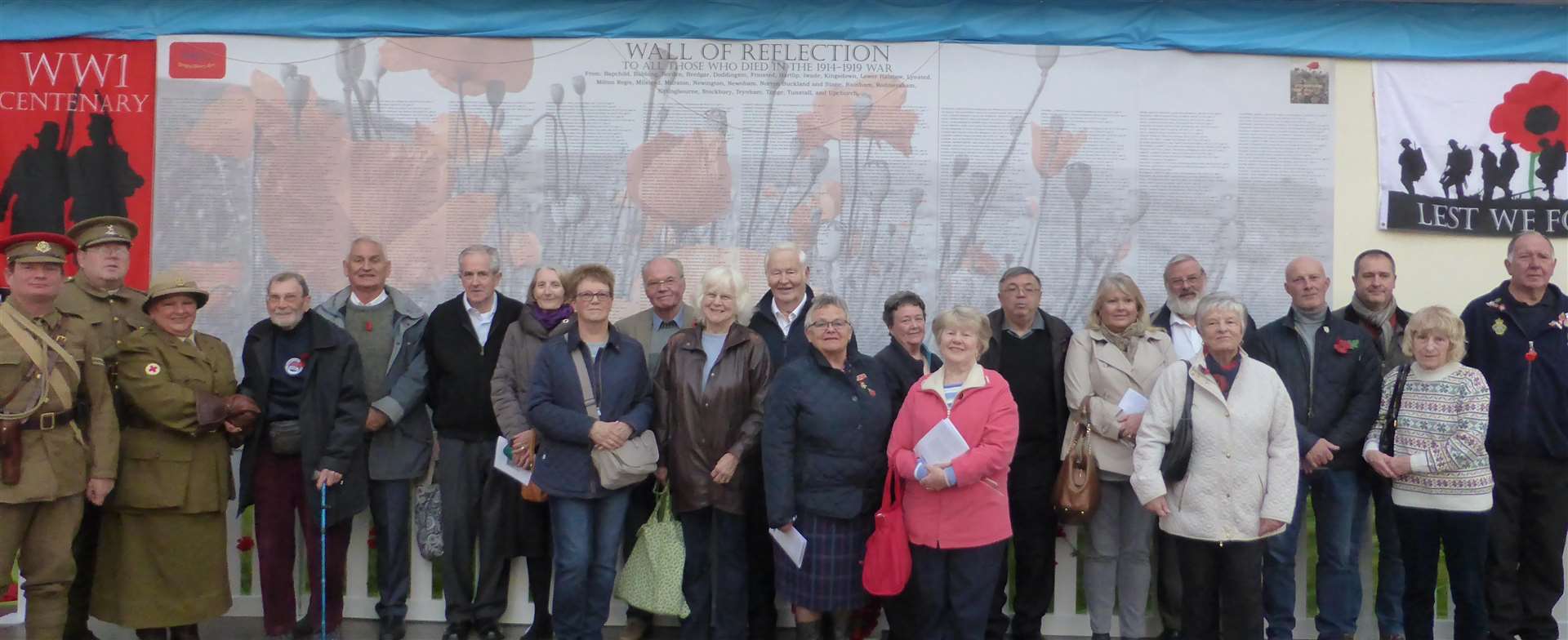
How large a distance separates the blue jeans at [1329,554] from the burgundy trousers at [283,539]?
169 inches

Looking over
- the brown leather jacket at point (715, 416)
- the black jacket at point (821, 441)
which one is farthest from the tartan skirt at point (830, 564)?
the brown leather jacket at point (715, 416)

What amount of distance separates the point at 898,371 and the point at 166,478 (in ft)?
10.5

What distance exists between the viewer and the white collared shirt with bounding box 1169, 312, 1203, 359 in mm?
5781

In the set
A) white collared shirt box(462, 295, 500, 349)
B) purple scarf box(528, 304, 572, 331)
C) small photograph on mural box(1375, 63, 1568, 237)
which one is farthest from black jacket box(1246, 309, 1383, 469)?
white collared shirt box(462, 295, 500, 349)

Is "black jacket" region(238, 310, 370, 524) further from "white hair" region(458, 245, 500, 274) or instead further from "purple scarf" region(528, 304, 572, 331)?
"purple scarf" region(528, 304, 572, 331)

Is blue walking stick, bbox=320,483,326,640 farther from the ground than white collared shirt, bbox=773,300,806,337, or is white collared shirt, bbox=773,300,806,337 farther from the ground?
white collared shirt, bbox=773,300,806,337

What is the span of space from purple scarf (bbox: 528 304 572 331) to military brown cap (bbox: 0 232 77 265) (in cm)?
194

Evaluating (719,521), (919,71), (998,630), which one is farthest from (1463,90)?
(719,521)

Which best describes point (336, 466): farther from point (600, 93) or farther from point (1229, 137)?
point (1229, 137)

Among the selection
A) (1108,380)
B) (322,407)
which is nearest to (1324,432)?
(1108,380)

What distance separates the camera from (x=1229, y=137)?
21.2ft

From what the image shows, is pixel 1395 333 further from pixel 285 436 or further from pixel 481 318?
pixel 285 436

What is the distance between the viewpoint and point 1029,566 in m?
5.70

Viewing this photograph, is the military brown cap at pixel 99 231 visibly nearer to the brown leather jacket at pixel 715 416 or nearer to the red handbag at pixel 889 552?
the brown leather jacket at pixel 715 416
